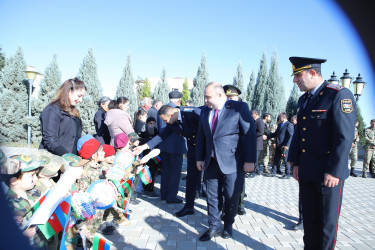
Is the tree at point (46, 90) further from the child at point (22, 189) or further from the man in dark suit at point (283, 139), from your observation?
the child at point (22, 189)

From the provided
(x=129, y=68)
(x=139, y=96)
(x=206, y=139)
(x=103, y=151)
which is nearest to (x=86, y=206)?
(x=103, y=151)

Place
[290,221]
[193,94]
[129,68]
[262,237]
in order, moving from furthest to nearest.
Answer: [193,94] < [129,68] < [290,221] < [262,237]

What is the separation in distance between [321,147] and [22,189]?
2.77m

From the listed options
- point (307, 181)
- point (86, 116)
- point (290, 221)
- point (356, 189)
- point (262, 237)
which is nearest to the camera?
point (307, 181)

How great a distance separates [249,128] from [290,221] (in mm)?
2058

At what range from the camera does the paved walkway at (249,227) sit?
3271mm

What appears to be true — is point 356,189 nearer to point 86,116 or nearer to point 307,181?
point 307,181

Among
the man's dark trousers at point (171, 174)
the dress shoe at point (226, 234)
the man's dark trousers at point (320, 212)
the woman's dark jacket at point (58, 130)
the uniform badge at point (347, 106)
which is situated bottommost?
the dress shoe at point (226, 234)

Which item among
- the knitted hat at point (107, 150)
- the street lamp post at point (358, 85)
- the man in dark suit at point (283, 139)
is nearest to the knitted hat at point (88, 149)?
the knitted hat at point (107, 150)

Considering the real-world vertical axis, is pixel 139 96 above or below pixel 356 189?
above

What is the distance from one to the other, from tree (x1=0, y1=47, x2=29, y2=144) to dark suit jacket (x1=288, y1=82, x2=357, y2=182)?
16394mm

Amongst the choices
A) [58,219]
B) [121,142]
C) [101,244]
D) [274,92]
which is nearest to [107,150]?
[121,142]

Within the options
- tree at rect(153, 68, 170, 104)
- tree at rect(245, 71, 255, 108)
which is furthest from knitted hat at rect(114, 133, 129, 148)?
tree at rect(245, 71, 255, 108)

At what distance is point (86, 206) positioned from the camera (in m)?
2.19
